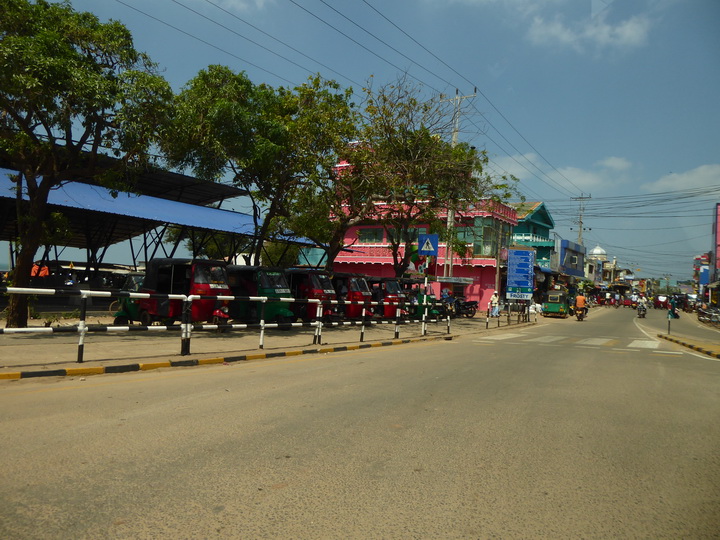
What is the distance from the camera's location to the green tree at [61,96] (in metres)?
11.5

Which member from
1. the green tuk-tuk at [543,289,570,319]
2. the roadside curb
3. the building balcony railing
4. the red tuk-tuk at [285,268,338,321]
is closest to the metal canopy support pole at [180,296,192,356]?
the red tuk-tuk at [285,268,338,321]

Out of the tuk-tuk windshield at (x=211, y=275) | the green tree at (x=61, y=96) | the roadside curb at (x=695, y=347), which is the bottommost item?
the roadside curb at (x=695, y=347)

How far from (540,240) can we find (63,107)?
159 feet

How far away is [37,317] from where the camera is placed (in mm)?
18891

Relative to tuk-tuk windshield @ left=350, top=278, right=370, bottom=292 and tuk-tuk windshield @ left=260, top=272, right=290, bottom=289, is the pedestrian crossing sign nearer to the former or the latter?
tuk-tuk windshield @ left=350, top=278, right=370, bottom=292

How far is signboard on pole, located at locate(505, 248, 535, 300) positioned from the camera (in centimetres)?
3034

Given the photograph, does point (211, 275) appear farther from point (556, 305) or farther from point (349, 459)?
point (556, 305)

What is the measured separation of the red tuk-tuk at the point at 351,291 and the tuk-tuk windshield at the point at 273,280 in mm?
4151

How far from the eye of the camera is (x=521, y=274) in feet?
100

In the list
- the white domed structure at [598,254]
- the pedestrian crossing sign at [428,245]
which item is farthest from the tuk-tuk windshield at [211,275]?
the white domed structure at [598,254]

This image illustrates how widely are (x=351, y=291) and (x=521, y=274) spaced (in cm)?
1216

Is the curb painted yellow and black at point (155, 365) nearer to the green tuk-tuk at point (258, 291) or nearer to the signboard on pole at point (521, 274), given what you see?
the green tuk-tuk at point (258, 291)

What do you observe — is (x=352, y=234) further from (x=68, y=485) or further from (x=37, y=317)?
(x=68, y=485)

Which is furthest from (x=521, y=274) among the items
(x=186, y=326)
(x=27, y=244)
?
(x=27, y=244)
